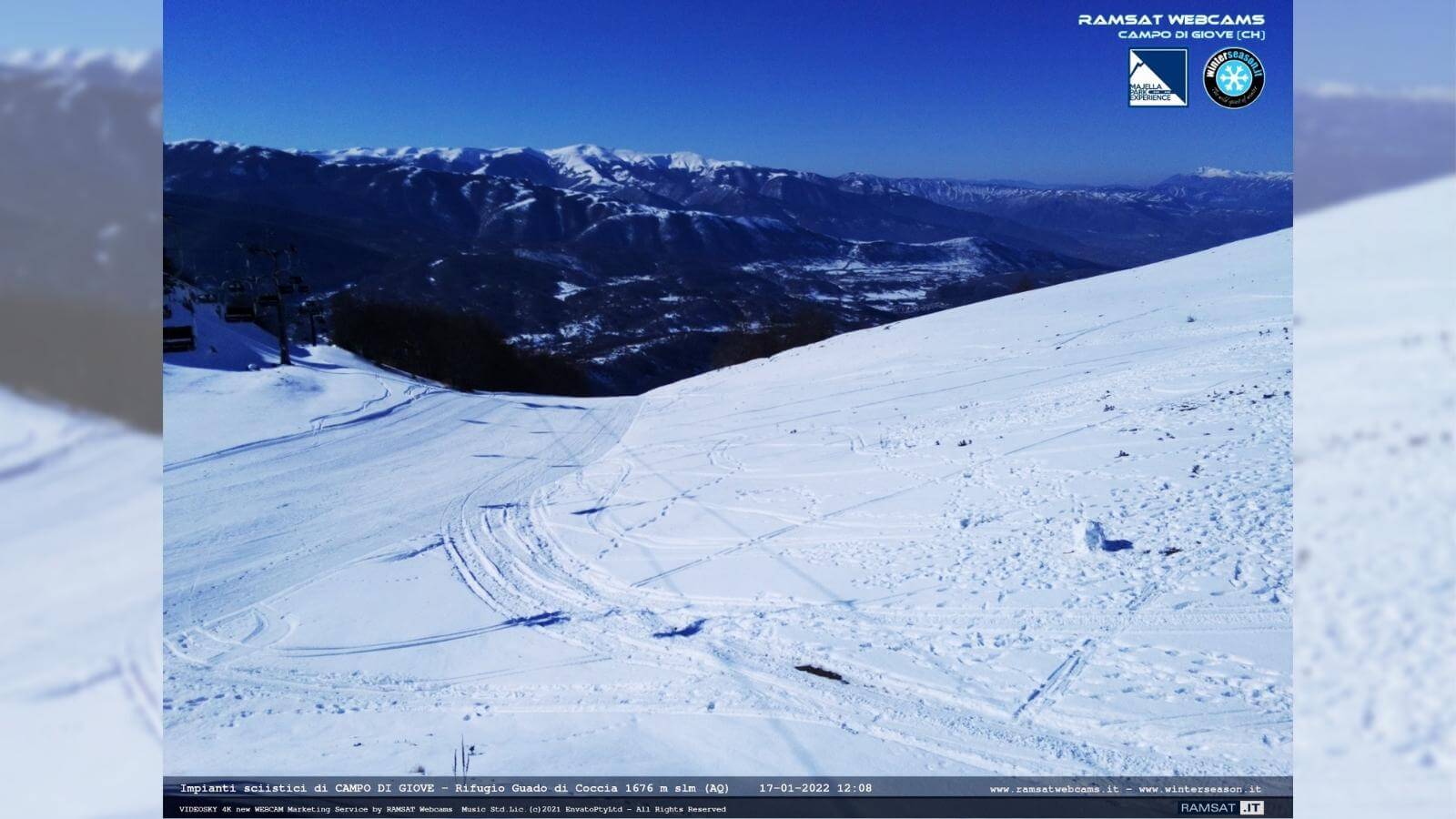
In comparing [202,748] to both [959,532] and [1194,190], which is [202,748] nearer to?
[959,532]

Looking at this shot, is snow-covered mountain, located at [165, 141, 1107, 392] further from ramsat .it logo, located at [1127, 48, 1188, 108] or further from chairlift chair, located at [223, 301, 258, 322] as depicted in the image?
ramsat .it logo, located at [1127, 48, 1188, 108]

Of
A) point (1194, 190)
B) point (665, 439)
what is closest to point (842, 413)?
point (665, 439)

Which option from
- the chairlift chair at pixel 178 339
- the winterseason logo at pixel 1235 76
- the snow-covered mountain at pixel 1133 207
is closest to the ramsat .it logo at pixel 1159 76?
the winterseason logo at pixel 1235 76

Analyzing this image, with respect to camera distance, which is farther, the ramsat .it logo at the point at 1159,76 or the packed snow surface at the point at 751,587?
the ramsat .it logo at the point at 1159,76

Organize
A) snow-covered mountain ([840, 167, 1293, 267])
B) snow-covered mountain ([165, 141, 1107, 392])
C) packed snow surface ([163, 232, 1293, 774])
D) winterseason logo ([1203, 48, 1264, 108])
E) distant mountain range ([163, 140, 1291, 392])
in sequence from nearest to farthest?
packed snow surface ([163, 232, 1293, 774])
winterseason logo ([1203, 48, 1264, 108])
snow-covered mountain ([840, 167, 1293, 267])
distant mountain range ([163, 140, 1291, 392])
snow-covered mountain ([165, 141, 1107, 392])

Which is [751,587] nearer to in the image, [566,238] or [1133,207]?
[566,238]

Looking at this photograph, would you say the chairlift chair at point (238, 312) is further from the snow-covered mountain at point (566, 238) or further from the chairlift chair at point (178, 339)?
the chairlift chair at point (178, 339)

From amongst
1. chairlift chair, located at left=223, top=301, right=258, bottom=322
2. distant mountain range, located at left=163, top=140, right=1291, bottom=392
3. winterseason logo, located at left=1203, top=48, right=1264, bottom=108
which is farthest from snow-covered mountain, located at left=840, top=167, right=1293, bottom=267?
chairlift chair, located at left=223, top=301, right=258, bottom=322

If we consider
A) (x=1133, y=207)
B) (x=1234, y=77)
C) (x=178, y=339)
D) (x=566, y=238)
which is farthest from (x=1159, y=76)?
(x=178, y=339)
